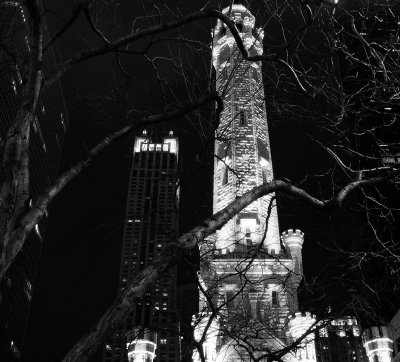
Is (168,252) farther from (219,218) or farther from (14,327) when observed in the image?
(14,327)

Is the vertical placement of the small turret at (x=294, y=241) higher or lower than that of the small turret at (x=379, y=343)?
higher

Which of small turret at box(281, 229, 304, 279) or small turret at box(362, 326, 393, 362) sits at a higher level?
small turret at box(281, 229, 304, 279)

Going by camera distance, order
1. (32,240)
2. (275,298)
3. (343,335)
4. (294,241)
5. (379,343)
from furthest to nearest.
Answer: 1. (32,240)
2. (294,241)
3. (275,298)
4. (343,335)
5. (379,343)

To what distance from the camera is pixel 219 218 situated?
7.35 metres

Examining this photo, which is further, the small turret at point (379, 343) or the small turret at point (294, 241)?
the small turret at point (294, 241)

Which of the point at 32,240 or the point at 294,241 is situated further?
the point at 32,240

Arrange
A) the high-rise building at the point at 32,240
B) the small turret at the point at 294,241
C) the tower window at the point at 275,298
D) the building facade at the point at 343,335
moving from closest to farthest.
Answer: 1. the building facade at the point at 343,335
2. the tower window at the point at 275,298
3. the small turret at the point at 294,241
4. the high-rise building at the point at 32,240

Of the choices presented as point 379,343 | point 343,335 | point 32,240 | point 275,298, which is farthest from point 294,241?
point 32,240

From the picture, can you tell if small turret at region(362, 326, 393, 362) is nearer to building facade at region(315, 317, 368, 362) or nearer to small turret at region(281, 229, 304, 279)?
building facade at region(315, 317, 368, 362)

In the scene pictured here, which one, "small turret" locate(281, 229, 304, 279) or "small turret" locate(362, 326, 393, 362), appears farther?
"small turret" locate(281, 229, 304, 279)

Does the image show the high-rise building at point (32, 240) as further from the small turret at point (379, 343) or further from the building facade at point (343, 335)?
the small turret at point (379, 343)

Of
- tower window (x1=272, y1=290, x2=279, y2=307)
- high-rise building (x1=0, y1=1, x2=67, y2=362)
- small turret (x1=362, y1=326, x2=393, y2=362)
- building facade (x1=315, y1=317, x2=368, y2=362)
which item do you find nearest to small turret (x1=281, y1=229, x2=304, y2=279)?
tower window (x1=272, y1=290, x2=279, y2=307)

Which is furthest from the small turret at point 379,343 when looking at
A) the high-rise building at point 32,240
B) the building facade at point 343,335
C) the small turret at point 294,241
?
the high-rise building at point 32,240

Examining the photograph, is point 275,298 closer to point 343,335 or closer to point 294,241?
point 294,241
